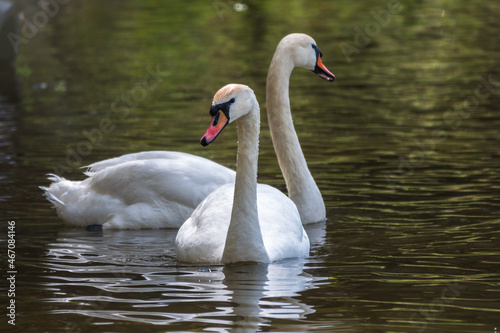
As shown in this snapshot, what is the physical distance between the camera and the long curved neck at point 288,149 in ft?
28.8

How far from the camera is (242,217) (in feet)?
22.4

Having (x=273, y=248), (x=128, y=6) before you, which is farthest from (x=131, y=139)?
(x=128, y=6)

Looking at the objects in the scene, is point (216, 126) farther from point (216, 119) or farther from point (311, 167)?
point (311, 167)

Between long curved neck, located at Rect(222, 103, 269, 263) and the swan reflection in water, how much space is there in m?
0.15

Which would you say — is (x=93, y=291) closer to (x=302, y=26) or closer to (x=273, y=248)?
(x=273, y=248)

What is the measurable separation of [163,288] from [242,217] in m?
0.72

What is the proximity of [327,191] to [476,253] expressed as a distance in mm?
2660

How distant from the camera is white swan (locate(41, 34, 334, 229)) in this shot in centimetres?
866

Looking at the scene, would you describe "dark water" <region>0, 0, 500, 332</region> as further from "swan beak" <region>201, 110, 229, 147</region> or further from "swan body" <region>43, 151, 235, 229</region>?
"swan beak" <region>201, 110, 229, 147</region>

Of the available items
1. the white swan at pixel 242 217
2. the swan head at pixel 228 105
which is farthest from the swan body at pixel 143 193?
the swan head at pixel 228 105

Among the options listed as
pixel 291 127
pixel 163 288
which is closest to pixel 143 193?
pixel 291 127

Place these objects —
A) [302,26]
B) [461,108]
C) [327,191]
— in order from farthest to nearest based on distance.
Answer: [302,26]
[461,108]
[327,191]

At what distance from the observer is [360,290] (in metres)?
6.48

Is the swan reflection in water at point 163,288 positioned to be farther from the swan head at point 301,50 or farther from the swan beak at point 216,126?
the swan head at point 301,50
